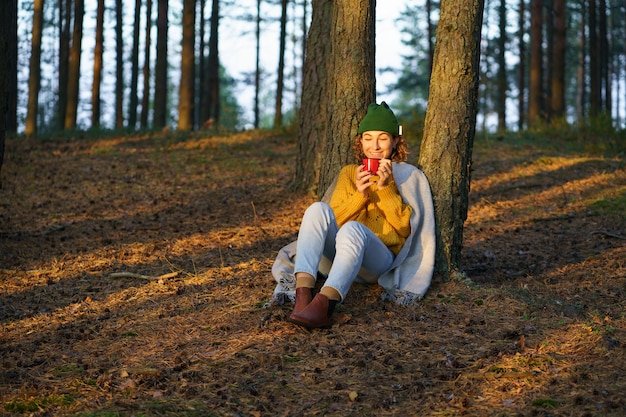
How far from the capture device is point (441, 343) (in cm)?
459

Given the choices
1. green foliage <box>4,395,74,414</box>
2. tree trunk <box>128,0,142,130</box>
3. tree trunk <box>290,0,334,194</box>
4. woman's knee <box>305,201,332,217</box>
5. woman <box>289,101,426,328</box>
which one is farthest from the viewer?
tree trunk <box>128,0,142,130</box>

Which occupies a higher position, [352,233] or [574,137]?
[574,137]

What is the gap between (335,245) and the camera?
16.5ft

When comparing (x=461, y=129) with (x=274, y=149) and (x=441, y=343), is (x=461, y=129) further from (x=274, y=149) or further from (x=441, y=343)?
(x=274, y=149)

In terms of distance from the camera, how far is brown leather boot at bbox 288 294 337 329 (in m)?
4.53

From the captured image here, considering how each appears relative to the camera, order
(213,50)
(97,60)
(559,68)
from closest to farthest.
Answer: (559,68), (97,60), (213,50)

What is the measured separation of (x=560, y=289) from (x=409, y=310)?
165cm

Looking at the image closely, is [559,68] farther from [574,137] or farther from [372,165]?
[372,165]

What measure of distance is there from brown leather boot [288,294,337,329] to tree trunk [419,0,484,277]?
53.5 inches

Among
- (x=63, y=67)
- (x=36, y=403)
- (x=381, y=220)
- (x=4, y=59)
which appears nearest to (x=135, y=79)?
(x=63, y=67)

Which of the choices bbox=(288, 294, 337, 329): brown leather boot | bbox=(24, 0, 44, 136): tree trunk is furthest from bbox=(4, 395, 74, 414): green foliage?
bbox=(24, 0, 44, 136): tree trunk

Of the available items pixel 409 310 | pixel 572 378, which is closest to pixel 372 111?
pixel 409 310

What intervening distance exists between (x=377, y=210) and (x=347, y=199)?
24 centimetres

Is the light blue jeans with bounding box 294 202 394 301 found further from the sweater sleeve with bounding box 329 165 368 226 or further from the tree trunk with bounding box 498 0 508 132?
the tree trunk with bounding box 498 0 508 132
